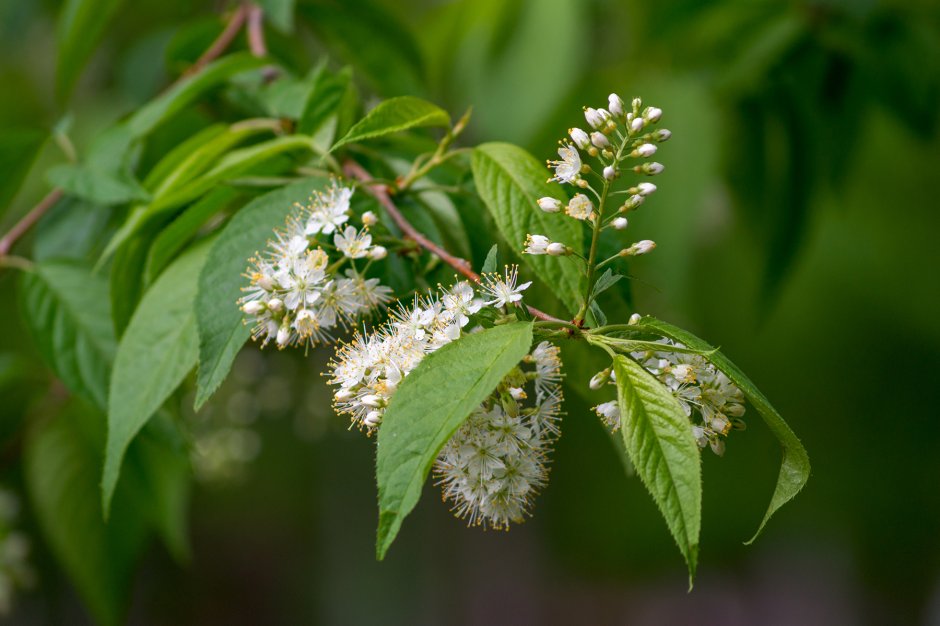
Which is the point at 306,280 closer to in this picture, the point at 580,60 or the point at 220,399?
the point at 580,60

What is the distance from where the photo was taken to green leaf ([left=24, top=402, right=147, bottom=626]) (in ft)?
7.72

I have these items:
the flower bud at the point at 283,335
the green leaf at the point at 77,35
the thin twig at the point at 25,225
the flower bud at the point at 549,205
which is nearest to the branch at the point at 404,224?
the flower bud at the point at 549,205

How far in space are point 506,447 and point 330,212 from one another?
46cm

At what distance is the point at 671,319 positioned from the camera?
10.9ft

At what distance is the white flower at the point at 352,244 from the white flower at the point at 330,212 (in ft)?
0.06

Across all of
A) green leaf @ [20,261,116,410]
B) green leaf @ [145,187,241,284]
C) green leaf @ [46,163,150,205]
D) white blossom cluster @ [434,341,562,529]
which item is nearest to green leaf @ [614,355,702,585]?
white blossom cluster @ [434,341,562,529]

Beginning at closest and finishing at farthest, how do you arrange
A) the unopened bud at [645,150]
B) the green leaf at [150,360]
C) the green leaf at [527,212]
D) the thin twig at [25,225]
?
the unopened bud at [645,150] < the green leaf at [527,212] < the green leaf at [150,360] < the thin twig at [25,225]

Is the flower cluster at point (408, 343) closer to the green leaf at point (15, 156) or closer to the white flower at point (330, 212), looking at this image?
the white flower at point (330, 212)

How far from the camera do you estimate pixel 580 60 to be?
8.46 feet

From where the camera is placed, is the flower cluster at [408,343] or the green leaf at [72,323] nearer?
the flower cluster at [408,343]

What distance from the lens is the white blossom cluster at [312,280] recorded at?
1276mm

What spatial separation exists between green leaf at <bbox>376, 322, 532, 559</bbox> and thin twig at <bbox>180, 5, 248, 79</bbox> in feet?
5.35

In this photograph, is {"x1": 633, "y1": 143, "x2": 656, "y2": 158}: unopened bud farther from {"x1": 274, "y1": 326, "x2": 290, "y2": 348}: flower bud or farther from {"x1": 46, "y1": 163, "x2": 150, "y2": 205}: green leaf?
{"x1": 46, "y1": 163, "x2": 150, "y2": 205}: green leaf

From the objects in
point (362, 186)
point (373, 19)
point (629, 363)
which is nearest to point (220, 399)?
point (373, 19)
